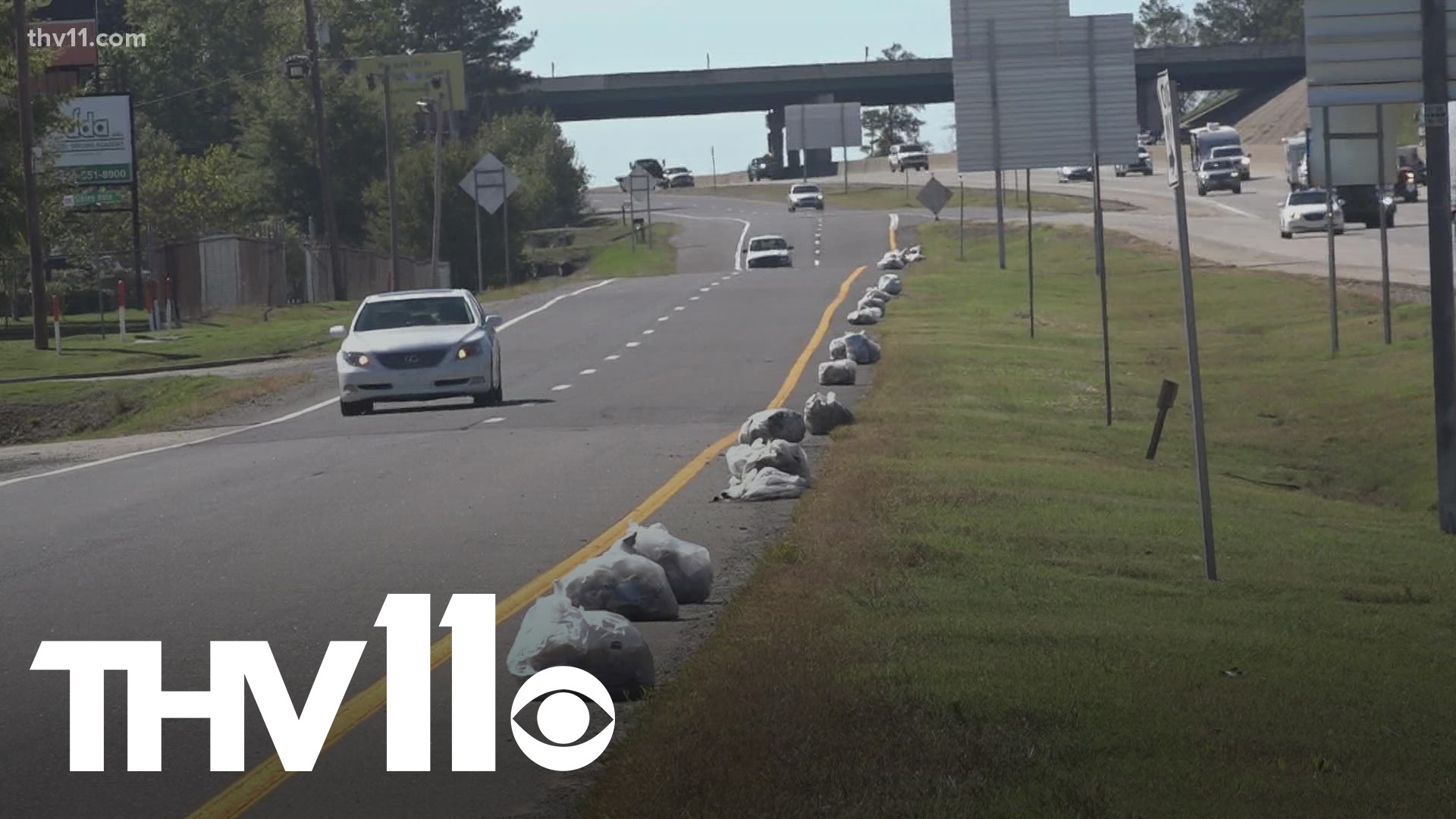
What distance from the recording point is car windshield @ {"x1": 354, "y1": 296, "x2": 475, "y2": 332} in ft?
91.7

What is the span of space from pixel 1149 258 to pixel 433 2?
90.4 metres

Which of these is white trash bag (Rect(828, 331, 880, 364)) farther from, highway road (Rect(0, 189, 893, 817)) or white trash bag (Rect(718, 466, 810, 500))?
white trash bag (Rect(718, 466, 810, 500))

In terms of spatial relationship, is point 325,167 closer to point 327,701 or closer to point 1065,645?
point 1065,645

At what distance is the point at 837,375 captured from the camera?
2859 centimetres

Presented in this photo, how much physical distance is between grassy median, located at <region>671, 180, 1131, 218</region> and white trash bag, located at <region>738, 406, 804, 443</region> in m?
73.6

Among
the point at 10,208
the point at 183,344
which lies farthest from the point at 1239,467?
the point at 183,344

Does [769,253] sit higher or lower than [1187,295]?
lower

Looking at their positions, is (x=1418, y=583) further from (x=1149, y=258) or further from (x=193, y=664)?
(x=1149, y=258)

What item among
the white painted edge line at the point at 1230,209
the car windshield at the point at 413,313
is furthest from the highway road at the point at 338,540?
the white painted edge line at the point at 1230,209

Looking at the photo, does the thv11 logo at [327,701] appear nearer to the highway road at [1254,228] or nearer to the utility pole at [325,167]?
the highway road at [1254,228]

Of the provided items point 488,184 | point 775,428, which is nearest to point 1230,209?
point 488,184

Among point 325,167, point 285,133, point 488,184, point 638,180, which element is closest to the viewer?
point 488,184

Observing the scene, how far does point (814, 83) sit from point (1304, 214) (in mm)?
78495

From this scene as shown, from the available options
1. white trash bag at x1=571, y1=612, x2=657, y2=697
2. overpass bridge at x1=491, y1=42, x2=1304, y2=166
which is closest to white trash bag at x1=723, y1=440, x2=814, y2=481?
white trash bag at x1=571, y1=612, x2=657, y2=697
